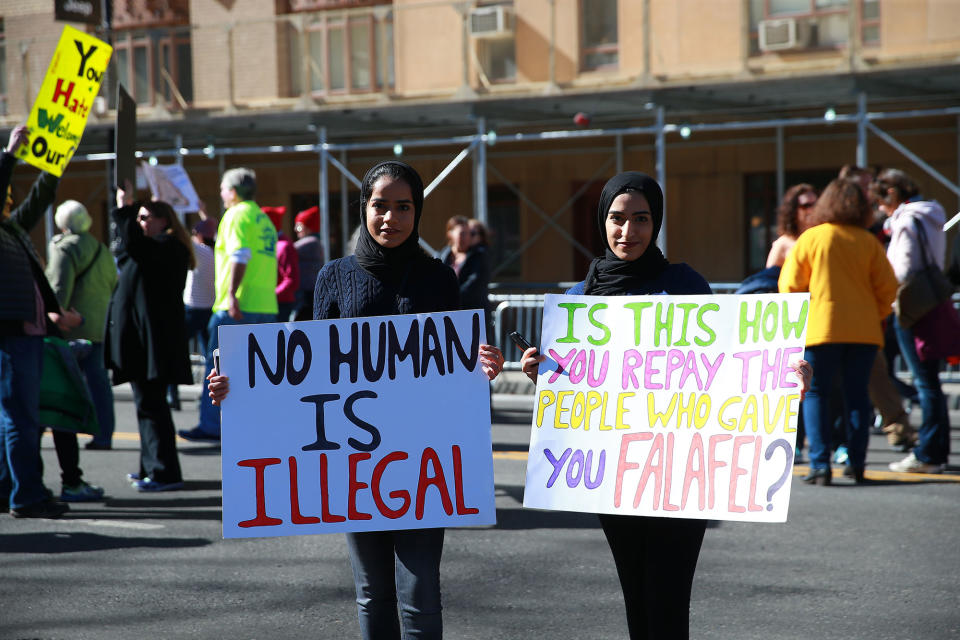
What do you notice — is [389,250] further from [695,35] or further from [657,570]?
[695,35]

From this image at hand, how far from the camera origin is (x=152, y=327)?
7.02 m

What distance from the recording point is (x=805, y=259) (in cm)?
687

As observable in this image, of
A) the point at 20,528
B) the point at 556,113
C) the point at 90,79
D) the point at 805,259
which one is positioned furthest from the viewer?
the point at 556,113

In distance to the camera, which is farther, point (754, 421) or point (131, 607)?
point (131, 607)

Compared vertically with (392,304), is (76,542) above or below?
below

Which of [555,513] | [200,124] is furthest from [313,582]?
[200,124]

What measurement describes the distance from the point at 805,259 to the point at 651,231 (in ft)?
12.3

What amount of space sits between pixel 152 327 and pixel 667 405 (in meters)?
4.44

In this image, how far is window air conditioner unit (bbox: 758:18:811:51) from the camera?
56.6ft

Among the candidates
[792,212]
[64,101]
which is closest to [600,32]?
[792,212]

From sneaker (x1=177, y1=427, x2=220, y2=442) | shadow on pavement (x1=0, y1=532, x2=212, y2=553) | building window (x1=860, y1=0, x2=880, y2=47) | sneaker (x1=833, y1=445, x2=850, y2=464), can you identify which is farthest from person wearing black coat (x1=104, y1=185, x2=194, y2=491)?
building window (x1=860, y1=0, x2=880, y2=47)

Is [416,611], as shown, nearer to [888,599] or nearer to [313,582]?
[313,582]

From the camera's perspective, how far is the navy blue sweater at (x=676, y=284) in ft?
11.2

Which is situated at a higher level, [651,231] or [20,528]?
[651,231]
